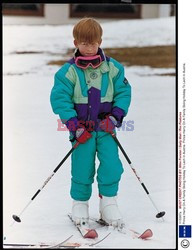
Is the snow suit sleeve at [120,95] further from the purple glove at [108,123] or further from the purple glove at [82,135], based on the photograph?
the purple glove at [82,135]

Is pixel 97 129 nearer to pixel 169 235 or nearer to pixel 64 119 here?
pixel 64 119

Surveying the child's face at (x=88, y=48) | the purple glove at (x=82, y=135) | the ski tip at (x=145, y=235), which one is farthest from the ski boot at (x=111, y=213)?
the child's face at (x=88, y=48)

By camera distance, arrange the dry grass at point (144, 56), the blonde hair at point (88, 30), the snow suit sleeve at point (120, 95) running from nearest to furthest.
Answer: the blonde hair at point (88, 30) < the snow suit sleeve at point (120, 95) < the dry grass at point (144, 56)

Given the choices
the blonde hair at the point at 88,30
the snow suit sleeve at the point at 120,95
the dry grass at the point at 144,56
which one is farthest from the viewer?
the dry grass at the point at 144,56

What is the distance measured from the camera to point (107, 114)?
3.37 m

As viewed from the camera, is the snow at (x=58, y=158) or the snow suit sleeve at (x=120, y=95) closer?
the snow suit sleeve at (x=120, y=95)

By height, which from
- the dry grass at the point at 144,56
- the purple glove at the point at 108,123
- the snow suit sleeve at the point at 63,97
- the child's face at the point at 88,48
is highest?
the child's face at the point at 88,48

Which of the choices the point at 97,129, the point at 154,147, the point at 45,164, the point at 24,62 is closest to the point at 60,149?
the point at 45,164

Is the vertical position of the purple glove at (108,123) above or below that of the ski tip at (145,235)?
above

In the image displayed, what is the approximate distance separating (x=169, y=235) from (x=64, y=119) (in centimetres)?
78

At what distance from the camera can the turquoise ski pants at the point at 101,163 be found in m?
3.38

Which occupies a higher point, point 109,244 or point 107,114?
point 107,114

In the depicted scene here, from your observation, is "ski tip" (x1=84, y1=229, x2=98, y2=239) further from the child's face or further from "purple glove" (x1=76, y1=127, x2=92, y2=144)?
the child's face

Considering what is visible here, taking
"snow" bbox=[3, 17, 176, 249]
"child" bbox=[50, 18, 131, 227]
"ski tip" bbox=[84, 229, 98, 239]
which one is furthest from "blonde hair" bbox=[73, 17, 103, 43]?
"ski tip" bbox=[84, 229, 98, 239]
